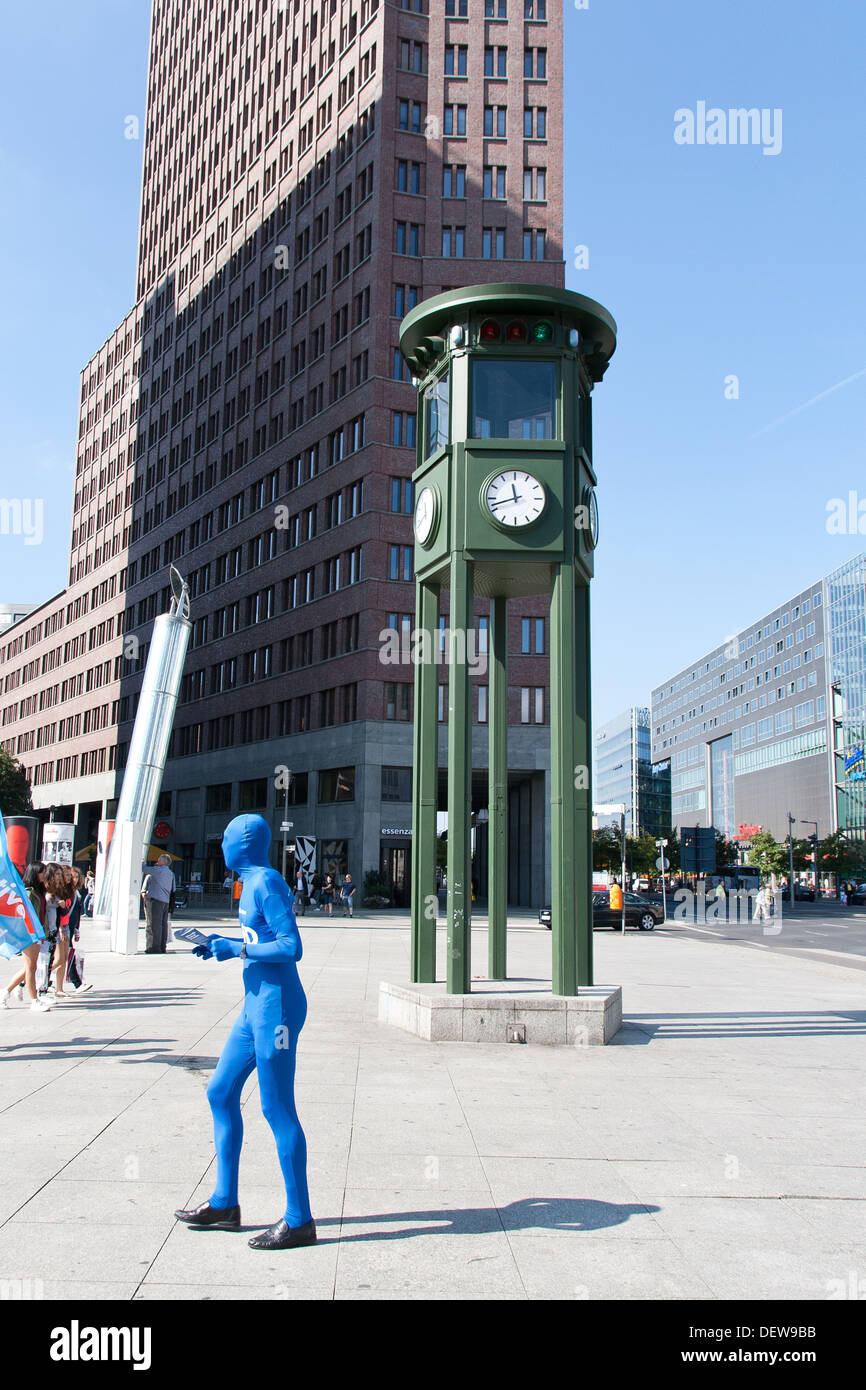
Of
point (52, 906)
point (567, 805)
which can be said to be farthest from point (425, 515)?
point (52, 906)

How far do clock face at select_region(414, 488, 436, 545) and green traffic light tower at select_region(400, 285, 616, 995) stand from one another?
23 mm

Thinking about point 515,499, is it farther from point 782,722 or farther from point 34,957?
point 782,722

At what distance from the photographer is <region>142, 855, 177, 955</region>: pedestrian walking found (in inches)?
889

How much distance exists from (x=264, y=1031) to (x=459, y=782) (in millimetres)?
6572

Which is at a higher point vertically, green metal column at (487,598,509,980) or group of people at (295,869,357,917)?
green metal column at (487,598,509,980)

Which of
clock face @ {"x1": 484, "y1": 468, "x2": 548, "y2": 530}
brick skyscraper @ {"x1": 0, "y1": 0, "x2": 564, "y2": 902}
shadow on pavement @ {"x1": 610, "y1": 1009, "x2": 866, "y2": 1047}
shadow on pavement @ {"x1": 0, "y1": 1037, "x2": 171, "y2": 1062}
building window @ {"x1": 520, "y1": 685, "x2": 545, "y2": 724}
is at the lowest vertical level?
shadow on pavement @ {"x1": 610, "y1": 1009, "x2": 866, "y2": 1047}

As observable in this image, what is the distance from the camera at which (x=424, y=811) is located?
40.2ft

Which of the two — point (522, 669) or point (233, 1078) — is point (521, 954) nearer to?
point (233, 1078)

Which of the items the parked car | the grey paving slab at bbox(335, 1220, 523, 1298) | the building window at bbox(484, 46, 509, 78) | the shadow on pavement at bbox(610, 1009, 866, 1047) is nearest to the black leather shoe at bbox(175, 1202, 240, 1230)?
the grey paving slab at bbox(335, 1220, 523, 1298)

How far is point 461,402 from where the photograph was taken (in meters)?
12.2

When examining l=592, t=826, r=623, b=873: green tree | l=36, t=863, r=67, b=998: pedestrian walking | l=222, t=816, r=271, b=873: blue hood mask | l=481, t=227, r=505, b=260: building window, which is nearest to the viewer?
l=222, t=816, r=271, b=873: blue hood mask

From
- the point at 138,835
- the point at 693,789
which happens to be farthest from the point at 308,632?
the point at 693,789

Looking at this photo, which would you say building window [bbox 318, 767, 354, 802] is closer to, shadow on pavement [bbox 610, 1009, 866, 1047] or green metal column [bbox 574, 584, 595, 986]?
shadow on pavement [bbox 610, 1009, 866, 1047]
